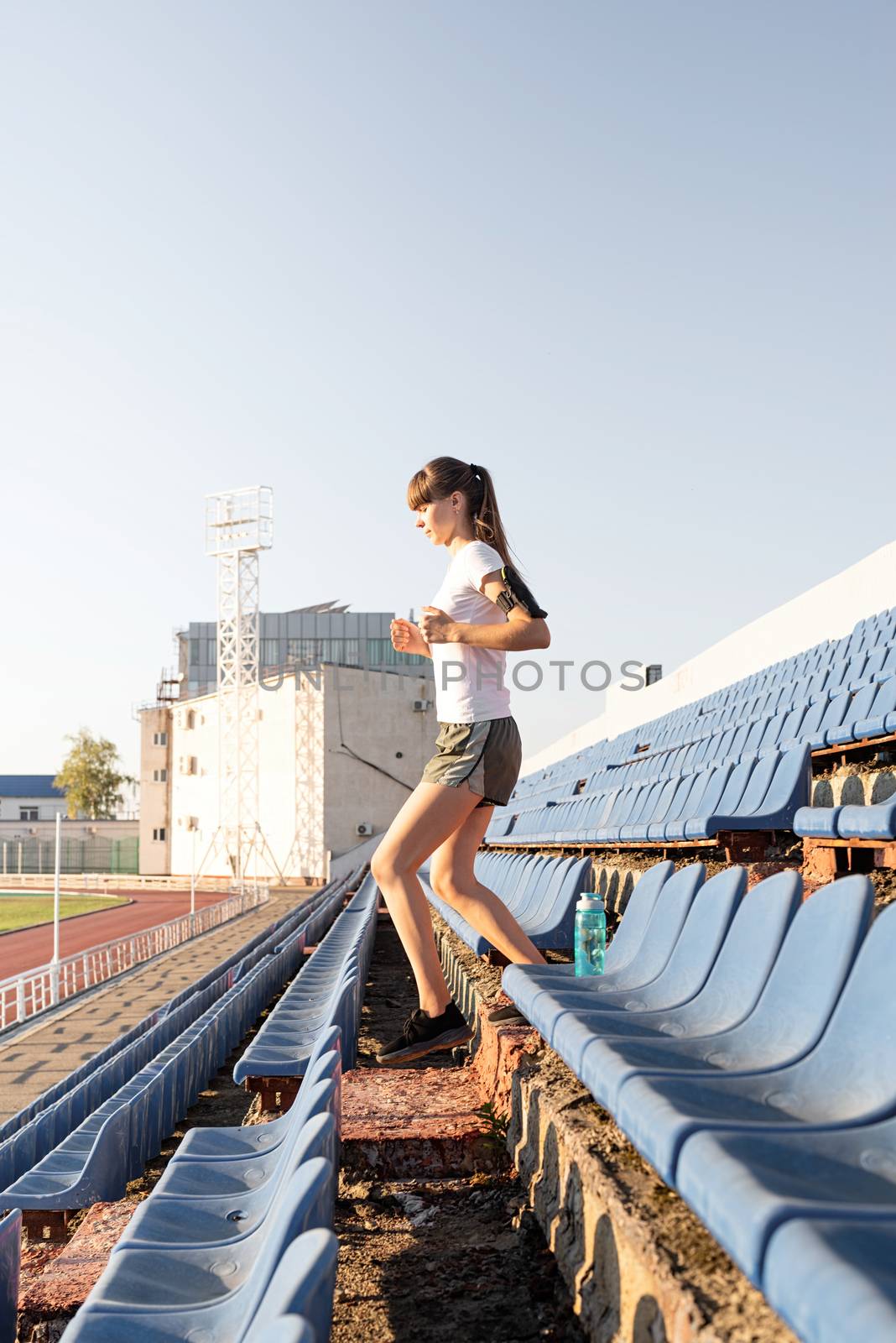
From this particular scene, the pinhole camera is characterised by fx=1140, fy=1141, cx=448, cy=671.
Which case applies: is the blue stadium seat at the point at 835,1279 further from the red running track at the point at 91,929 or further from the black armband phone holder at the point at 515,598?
the red running track at the point at 91,929

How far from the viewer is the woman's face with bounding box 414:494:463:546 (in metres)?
2.83

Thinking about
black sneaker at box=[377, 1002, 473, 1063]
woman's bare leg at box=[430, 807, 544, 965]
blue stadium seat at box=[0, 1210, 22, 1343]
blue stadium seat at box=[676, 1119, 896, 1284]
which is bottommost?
blue stadium seat at box=[0, 1210, 22, 1343]

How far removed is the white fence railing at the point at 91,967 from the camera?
34.3 feet

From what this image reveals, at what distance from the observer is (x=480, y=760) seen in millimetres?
→ 2654

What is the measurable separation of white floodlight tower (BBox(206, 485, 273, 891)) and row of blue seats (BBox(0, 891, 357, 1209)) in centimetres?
2587

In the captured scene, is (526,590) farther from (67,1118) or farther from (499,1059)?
(67,1118)

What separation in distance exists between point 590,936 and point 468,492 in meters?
1.16

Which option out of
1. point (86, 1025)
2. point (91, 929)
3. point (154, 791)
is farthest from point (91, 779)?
point (86, 1025)

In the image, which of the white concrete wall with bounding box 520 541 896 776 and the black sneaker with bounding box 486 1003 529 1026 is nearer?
the black sneaker with bounding box 486 1003 529 1026

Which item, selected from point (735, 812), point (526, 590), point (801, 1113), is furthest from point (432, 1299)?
point (735, 812)

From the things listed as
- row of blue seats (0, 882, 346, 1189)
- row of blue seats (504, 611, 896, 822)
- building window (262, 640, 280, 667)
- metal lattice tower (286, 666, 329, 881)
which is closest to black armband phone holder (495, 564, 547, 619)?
row of blue seats (504, 611, 896, 822)

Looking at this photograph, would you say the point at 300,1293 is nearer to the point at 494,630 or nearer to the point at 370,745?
the point at 494,630

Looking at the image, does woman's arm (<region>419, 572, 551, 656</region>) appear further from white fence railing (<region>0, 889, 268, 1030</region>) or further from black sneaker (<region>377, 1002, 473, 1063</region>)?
white fence railing (<region>0, 889, 268, 1030</region>)

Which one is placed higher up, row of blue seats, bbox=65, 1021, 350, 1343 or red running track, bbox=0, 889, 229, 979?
row of blue seats, bbox=65, 1021, 350, 1343
